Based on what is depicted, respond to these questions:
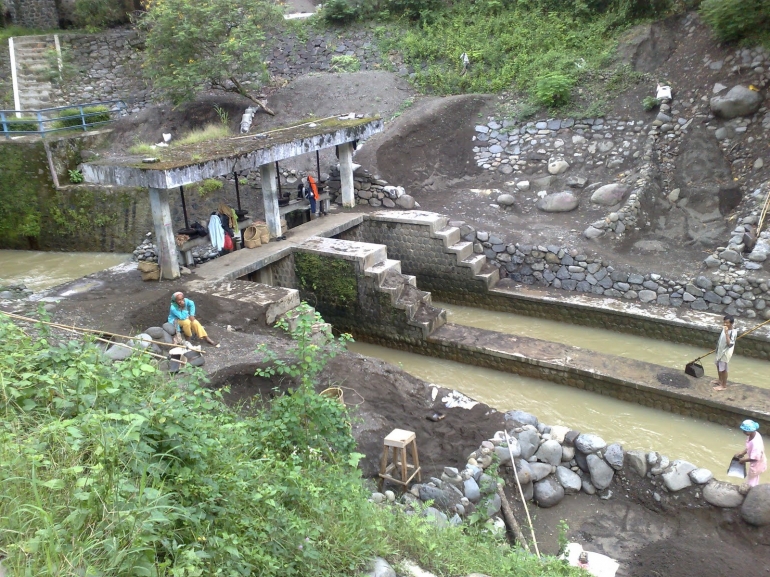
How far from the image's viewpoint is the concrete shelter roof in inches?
397

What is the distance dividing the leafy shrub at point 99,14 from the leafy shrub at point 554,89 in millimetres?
14503

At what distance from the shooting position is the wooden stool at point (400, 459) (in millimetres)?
6773

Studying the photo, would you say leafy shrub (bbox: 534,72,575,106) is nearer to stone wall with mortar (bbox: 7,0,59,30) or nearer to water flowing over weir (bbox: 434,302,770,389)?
water flowing over weir (bbox: 434,302,770,389)

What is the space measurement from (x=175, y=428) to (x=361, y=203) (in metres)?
11.3

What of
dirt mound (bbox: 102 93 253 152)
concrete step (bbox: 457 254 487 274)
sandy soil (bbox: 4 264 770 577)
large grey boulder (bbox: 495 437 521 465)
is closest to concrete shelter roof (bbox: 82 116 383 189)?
sandy soil (bbox: 4 264 770 577)

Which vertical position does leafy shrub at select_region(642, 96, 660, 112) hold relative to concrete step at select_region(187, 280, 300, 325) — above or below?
above

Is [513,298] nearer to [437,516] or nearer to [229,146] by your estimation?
[229,146]

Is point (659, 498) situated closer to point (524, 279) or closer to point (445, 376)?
point (445, 376)

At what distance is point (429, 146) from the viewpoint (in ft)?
52.2

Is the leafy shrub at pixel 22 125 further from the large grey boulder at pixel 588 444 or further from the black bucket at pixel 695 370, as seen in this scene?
the black bucket at pixel 695 370

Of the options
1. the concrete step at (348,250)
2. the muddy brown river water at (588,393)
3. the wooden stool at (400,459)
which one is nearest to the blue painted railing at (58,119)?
the muddy brown river water at (588,393)

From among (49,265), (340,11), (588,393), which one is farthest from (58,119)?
(588,393)

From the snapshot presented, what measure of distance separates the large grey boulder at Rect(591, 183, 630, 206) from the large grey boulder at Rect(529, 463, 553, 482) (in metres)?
7.74

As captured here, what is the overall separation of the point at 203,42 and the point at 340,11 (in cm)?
564
